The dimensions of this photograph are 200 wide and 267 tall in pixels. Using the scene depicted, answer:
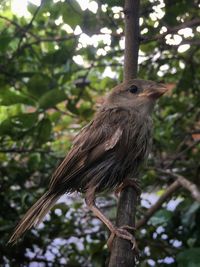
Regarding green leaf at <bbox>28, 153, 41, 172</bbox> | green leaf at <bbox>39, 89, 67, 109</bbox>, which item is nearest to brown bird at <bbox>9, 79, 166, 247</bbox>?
green leaf at <bbox>39, 89, 67, 109</bbox>

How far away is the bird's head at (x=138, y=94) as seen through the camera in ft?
7.97

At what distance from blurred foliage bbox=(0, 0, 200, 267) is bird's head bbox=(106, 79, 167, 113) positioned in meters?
0.33

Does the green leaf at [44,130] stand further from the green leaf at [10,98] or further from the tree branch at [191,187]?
the tree branch at [191,187]

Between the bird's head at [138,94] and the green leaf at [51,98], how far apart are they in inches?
12.7

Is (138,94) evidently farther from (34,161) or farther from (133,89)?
(34,161)

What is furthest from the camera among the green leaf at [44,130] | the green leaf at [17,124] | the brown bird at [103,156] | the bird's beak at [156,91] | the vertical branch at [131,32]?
the green leaf at [44,130]

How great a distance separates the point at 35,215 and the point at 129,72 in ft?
2.48

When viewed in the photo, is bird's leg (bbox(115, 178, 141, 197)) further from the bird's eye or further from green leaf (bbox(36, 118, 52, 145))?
green leaf (bbox(36, 118, 52, 145))

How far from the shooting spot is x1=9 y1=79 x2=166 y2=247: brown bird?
231 cm

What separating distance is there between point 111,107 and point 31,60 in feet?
3.70

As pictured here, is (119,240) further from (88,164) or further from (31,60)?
(31,60)

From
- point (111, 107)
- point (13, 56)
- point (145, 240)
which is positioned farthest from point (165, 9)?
point (145, 240)

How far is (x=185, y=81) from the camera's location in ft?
10.8

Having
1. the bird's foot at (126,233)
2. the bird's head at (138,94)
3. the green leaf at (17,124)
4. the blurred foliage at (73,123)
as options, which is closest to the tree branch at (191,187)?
the blurred foliage at (73,123)
